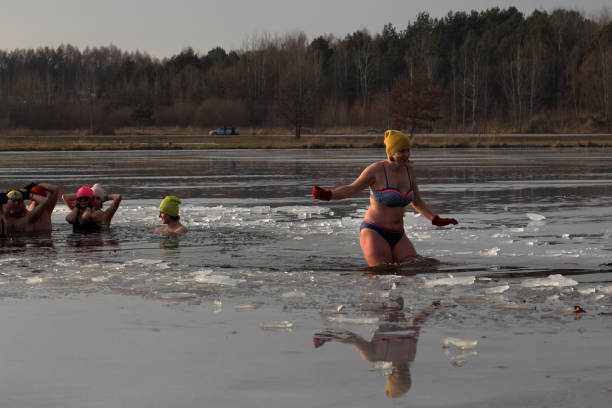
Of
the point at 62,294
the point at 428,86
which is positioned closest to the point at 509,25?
the point at 428,86

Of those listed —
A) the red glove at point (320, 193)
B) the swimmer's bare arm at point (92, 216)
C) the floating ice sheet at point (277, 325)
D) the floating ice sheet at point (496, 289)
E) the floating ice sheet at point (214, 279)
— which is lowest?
the floating ice sheet at point (214, 279)

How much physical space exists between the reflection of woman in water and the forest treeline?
7552 cm

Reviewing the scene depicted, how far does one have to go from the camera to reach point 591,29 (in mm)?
114438

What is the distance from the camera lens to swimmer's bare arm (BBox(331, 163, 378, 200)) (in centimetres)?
902

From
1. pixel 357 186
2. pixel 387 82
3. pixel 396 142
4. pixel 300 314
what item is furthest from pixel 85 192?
pixel 387 82

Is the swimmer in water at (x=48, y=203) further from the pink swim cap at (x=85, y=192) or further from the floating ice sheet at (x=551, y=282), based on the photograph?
Result: the floating ice sheet at (x=551, y=282)

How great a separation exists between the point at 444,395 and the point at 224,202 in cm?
1403

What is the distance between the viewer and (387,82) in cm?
11925

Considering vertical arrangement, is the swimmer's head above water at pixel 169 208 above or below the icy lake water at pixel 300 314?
above

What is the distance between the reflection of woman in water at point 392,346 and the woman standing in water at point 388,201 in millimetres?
2671

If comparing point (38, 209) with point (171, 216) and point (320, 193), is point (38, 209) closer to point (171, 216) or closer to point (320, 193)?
point (171, 216)

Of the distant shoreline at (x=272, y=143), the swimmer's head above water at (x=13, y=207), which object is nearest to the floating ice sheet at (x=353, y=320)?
the swimmer's head above water at (x=13, y=207)

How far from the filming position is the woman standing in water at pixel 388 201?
9289 mm

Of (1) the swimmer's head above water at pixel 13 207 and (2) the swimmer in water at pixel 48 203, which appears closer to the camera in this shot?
(2) the swimmer in water at pixel 48 203
